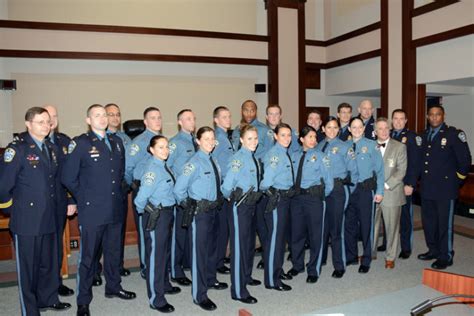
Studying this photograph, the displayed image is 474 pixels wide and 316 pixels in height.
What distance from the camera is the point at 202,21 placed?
8.41m

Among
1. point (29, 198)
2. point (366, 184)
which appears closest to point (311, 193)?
point (366, 184)

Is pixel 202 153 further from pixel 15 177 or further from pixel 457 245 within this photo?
pixel 457 245

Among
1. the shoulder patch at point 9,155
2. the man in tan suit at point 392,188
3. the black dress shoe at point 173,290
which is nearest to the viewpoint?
the shoulder patch at point 9,155

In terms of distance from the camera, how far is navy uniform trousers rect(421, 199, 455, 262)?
4293 millimetres

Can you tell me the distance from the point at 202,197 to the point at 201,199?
19 mm

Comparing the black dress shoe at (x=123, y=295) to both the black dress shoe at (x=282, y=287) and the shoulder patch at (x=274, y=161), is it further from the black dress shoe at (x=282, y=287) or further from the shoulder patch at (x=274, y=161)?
the shoulder patch at (x=274, y=161)

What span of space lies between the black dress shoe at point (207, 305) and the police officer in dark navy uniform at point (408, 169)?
245 cm

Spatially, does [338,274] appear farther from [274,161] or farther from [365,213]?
[274,161]

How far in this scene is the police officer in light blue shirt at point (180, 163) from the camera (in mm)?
3855

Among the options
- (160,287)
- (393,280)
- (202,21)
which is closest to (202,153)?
(160,287)

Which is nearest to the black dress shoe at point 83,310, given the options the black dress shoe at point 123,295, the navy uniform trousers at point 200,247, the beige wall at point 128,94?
the black dress shoe at point 123,295

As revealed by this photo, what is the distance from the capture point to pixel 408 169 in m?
4.63

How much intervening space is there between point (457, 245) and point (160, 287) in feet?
12.7

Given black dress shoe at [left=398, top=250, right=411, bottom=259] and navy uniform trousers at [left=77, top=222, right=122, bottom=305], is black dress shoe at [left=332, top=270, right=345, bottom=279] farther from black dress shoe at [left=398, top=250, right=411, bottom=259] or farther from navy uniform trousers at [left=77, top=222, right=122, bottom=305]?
navy uniform trousers at [left=77, top=222, right=122, bottom=305]
